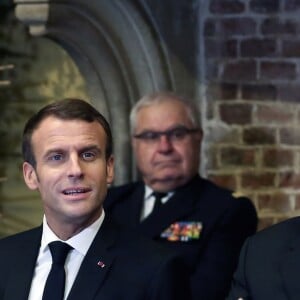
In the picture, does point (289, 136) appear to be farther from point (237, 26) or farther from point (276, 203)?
point (237, 26)

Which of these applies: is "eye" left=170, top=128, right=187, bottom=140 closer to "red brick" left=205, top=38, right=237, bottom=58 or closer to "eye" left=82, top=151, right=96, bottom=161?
"red brick" left=205, top=38, right=237, bottom=58

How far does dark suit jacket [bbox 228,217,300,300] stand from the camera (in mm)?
1768

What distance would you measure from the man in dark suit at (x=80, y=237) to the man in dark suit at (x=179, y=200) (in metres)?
0.71

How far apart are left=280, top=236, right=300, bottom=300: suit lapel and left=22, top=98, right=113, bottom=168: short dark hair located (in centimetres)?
40

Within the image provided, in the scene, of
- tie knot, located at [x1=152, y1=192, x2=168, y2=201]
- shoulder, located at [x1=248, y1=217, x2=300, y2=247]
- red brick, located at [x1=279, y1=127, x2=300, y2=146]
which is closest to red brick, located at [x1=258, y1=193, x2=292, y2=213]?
red brick, located at [x1=279, y1=127, x2=300, y2=146]

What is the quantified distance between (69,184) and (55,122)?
12 cm

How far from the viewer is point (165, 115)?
9.21 feet

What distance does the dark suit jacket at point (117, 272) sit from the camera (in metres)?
1.76

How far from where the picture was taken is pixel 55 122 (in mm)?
1811

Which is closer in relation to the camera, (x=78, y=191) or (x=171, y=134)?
(x=78, y=191)

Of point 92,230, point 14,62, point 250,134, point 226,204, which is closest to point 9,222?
point 14,62

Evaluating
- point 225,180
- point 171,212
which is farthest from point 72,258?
point 225,180

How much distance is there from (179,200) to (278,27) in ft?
2.55

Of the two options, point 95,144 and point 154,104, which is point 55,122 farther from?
point 154,104
